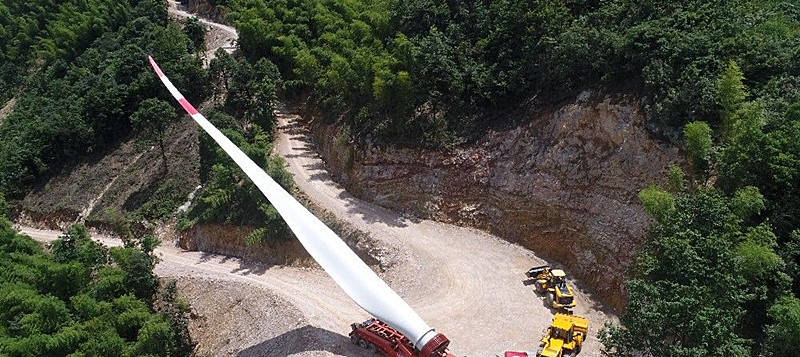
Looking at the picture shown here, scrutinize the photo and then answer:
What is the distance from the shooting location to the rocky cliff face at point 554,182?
112 ft

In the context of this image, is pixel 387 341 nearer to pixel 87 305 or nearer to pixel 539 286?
pixel 539 286

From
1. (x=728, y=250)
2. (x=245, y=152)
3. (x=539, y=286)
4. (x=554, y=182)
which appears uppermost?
(x=728, y=250)

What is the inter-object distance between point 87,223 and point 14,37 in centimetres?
5053

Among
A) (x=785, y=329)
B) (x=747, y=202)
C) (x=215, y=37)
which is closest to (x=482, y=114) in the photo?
(x=747, y=202)

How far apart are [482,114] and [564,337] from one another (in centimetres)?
1992

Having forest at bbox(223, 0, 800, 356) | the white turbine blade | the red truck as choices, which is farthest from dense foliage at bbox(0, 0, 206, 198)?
the red truck

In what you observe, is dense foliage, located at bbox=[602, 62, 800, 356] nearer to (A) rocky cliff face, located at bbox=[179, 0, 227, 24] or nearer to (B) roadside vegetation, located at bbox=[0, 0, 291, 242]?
(B) roadside vegetation, located at bbox=[0, 0, 291, 242]

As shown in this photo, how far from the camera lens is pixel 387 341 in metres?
27.9

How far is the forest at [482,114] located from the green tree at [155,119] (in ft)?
1.21

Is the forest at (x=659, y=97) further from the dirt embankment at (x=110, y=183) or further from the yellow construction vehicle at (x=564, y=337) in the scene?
the dirt embankment at (x=110, y=183)

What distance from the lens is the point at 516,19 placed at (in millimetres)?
42625

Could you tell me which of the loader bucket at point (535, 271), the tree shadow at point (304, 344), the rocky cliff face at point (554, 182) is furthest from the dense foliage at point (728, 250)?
the tree shadow at point (304, 344)

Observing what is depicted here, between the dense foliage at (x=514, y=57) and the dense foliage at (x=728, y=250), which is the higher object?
the dense foliage at (x=514, y=57)

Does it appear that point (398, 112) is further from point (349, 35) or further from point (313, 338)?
point (313, 338)
